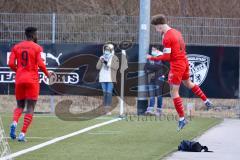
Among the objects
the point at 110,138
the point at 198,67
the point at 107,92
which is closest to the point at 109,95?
the point at 107,92

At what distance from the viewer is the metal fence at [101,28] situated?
24.0 m

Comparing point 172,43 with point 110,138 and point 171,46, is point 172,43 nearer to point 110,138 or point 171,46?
point 171,46

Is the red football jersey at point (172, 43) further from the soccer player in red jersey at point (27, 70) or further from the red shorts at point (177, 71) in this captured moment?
the soccer player in red jersey at point (27, 70)

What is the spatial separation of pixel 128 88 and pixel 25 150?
33.3 feet

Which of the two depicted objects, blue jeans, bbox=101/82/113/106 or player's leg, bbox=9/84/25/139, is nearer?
player's leg, bbox=9/84/25/139

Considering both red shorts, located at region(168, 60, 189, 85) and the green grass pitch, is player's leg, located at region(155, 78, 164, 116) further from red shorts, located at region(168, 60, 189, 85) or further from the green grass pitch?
red shorts, located at region(168, 60, 189, 85)

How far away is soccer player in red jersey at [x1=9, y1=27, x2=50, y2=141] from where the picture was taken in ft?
51.6

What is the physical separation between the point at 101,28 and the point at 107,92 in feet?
7.45

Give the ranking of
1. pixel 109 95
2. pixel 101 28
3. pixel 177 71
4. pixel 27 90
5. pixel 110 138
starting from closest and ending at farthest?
pixel 27 90, pixel 177 71, pixel 110 138, pixel 109 95, pixel 101 28

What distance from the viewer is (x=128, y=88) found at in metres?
24.1

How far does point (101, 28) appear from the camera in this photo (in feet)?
81.9

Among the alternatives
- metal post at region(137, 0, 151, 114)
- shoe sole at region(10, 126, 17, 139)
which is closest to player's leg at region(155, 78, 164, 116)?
metal post at region(137, 0, 151, 114)

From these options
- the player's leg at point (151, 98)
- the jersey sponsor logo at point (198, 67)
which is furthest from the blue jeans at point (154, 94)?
the jersey sponsor logo at point (198, 67)

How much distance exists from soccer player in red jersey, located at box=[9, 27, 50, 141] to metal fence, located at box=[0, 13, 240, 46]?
27.2 feet
